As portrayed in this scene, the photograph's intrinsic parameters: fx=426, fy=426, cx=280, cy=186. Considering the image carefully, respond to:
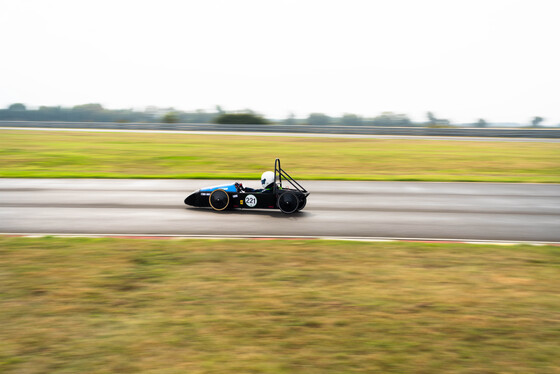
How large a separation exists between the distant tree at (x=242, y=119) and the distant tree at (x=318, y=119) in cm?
810

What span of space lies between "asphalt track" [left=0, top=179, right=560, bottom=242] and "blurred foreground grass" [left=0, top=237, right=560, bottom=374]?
1.47 metres

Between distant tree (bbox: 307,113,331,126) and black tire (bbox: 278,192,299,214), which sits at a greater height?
distant tree (bbox: 307,113,331,126)

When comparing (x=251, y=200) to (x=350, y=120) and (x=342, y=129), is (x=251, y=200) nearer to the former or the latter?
(x=342, y=129)

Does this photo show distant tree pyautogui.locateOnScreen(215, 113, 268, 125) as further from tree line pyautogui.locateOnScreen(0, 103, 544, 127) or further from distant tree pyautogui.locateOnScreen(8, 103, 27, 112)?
distant tree pyautogui.locateOnScreen(8, 103, 27, 112)

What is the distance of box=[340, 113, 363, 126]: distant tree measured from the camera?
54.3 m

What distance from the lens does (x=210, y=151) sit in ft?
86.3

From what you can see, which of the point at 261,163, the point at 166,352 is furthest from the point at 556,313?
the point at 261,163

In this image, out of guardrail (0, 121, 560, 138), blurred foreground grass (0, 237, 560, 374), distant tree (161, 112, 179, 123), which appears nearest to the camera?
blurred foreground grass (0, 237, 560, 374)

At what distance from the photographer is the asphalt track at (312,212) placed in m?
9.72

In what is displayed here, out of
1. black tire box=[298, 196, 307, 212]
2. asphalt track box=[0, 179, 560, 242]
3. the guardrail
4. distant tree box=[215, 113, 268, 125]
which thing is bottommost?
asphalt track box=[0, 179, 560, 242]

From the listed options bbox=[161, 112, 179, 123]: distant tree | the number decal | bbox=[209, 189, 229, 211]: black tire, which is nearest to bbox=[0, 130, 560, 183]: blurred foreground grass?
bbox=[209, 189, 229, 211]: black tire

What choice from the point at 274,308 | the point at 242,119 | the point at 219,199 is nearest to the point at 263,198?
the point at 219,199

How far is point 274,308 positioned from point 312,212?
21.0 feet

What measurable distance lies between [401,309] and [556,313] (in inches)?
79.3
